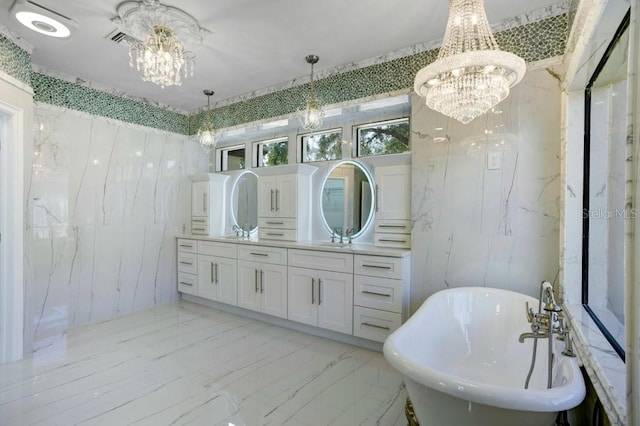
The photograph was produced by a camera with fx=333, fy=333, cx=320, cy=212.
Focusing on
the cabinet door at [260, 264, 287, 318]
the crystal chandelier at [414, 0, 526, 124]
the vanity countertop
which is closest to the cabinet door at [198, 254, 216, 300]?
the vanity countertop

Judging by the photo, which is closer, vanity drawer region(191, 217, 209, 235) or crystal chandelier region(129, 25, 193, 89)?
crystal chandelier region(129, 25, 193, 89)

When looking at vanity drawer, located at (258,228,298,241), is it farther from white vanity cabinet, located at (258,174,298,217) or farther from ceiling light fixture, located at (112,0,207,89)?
ceiling light fixture, located at (112,0,207,89)

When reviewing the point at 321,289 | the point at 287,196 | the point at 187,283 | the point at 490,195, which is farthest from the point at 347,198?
the point at 187,283

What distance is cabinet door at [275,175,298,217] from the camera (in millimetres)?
3779

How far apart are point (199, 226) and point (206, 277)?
0.80 m

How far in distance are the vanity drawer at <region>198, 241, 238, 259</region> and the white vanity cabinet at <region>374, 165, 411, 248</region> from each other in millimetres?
1739

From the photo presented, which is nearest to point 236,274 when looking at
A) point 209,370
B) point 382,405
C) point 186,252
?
point 186,252

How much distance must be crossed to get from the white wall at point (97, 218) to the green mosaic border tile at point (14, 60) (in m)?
0.60

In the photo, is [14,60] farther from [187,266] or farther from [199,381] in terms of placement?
[199,381]

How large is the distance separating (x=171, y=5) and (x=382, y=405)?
2999mm

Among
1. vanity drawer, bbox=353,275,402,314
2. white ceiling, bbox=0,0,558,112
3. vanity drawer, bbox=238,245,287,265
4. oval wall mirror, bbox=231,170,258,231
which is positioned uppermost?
white ceiling, bbox=0,0,558,112

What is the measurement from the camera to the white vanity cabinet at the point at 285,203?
378 centimetres

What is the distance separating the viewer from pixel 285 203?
3.85m

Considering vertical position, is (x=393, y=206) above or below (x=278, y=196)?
below
